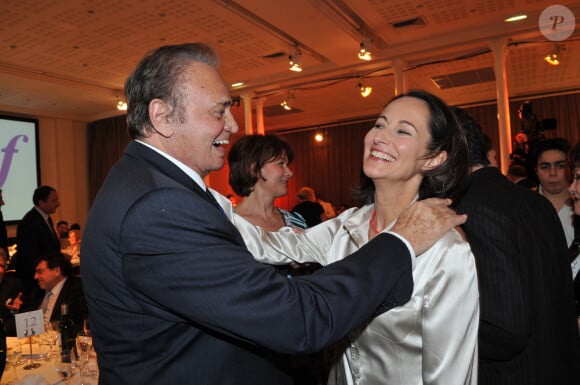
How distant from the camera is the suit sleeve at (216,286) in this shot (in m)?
0.97

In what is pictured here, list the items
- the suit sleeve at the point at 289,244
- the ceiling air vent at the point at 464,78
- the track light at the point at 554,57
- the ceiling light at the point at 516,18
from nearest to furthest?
the suit sleeve at the point at 289,244 → the ceiling light at the point at 516,18 → the track light at the point at 554,57 → the ceiling air vent at the point at 464,78

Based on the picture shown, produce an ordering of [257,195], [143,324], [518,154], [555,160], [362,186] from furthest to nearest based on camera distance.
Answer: [518,154] → [555,160] → [257,195] → [362,186] → [143,324]

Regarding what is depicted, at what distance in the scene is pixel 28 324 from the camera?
98.0 inches

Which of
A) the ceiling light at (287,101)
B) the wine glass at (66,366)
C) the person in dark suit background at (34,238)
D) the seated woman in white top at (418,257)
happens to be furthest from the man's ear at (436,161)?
the ceiling light at (287,101)

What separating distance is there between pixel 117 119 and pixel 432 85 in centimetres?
787

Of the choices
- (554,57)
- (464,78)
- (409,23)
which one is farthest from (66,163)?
(554,57)

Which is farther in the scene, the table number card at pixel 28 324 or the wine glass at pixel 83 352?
the table number card at pixel 28 324

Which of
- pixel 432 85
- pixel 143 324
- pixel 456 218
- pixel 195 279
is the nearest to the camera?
pixel 195 279

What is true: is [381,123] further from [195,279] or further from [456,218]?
[195,279]

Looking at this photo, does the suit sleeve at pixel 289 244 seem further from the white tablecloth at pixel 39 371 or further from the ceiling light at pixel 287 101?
the ceiling light at pixel 287 101

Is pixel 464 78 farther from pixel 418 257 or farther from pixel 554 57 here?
pixel 418 257

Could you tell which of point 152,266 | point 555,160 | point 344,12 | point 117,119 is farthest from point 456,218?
point 117,119

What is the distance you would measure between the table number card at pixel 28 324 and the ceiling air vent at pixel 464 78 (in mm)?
8871

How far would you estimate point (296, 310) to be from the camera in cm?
98
